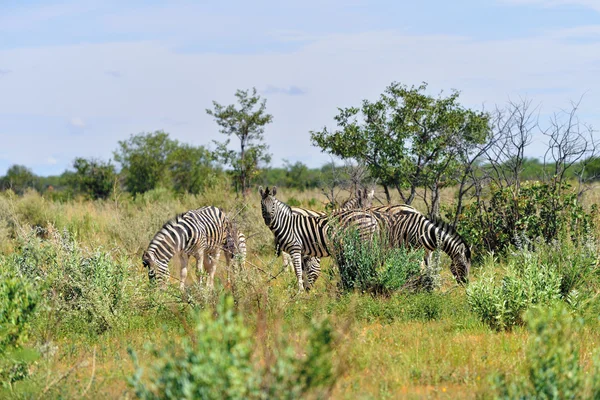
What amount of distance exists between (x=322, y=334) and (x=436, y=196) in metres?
11.9

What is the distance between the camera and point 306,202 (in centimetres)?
2758

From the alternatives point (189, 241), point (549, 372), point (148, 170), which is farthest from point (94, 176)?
point (549, 372)

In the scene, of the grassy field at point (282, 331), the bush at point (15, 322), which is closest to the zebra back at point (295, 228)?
the grassy field at point (282, 331)

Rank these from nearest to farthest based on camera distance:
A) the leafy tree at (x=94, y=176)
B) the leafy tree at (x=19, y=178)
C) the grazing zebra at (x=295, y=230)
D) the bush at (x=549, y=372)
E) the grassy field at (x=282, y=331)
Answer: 1. the bush at (x=549, y=372)
2. the grassy field at (x=282, y=331)
3. the grazing zebra at (x=295, y=230)
4. the leafy tree at (x=94, y=176)
5. the leafy tree at (x=19, y=178)

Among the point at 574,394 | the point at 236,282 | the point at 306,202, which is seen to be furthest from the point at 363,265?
the point at 306,202

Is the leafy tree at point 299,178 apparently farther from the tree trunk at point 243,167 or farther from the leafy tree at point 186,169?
the tree trunk at point 243,167

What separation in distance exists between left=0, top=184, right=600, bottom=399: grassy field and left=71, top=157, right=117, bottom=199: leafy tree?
24.0 metres

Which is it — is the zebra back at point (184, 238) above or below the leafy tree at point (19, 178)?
below

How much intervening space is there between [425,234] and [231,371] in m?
8.63

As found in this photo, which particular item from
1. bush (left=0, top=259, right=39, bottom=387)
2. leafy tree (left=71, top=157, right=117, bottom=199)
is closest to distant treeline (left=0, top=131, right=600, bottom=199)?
leafy tree (left=71, top=157, right=117, bottom=199)

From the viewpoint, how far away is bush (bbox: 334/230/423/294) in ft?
31.4

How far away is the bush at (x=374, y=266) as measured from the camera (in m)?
9.57

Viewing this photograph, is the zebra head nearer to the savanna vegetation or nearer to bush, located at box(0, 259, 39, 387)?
the savanna vegetation

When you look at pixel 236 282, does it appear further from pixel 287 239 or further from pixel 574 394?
pixel 574 394
